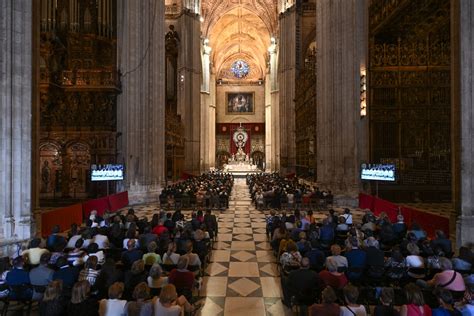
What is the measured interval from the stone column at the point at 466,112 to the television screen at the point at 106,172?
11149mm

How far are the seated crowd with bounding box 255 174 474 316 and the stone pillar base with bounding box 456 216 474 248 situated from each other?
4.72 ft

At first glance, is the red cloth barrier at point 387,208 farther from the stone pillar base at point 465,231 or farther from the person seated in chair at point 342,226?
the person seated in chair at point 342,226

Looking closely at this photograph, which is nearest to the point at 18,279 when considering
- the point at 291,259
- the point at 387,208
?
the point at 291,259

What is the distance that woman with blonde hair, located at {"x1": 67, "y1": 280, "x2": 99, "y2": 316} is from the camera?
350 cm

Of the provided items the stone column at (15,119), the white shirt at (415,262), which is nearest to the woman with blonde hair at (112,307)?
the white shirt at (415,262)

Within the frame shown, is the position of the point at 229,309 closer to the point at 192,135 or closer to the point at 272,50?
the point at 192,135

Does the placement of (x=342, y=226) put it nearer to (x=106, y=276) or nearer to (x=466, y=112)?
(x=466, y=112)

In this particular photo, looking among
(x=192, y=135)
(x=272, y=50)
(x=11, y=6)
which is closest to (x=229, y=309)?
(x=11, y=6)

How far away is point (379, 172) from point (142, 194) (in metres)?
10.3

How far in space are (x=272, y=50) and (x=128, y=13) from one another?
30363 millimetres

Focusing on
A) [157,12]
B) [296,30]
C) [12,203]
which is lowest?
[12,203]

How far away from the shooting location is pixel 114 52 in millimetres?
16562

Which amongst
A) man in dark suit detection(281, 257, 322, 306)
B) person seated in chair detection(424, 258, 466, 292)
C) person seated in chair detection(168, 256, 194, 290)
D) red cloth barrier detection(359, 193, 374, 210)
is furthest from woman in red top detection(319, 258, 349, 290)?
red cloth barrier detection(359, 193, 374, 210)

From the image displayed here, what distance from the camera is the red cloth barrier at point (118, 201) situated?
12.6 metres
